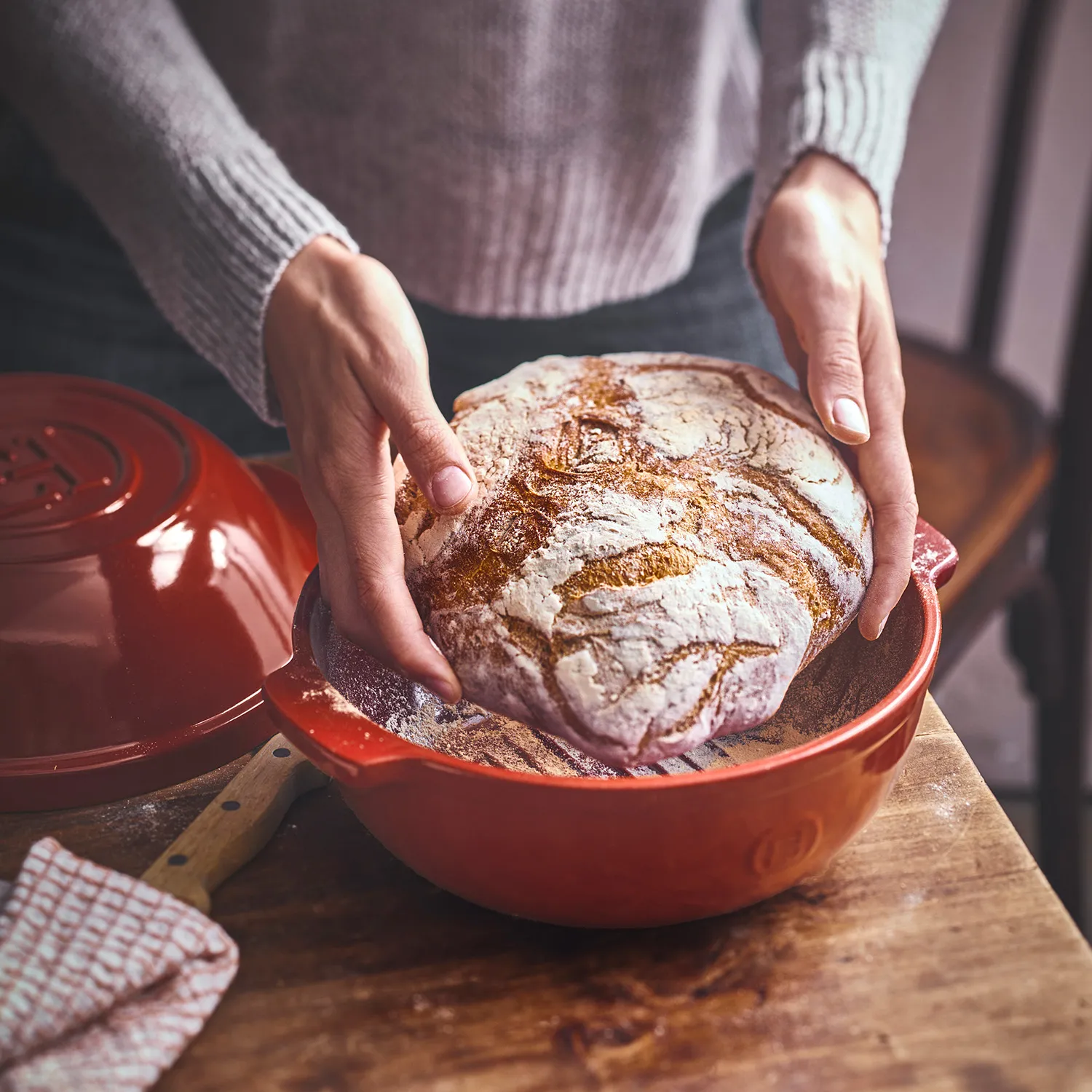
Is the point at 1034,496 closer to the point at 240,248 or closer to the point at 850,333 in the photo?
the point at 850,333

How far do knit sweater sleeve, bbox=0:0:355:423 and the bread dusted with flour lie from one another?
251mm

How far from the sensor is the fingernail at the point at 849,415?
0.73 meters

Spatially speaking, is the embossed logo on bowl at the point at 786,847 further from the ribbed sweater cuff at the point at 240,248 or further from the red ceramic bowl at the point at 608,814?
the ribbed sweater cuff at the point at 240,248

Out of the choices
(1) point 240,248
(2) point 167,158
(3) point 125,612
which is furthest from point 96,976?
(2) point 167,158

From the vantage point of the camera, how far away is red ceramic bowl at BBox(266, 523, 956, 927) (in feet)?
1.94

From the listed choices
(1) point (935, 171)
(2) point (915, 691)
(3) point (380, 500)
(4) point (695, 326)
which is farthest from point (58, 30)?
(1) point (935, 171)

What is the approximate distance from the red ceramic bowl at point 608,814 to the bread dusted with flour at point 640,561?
0.19ft

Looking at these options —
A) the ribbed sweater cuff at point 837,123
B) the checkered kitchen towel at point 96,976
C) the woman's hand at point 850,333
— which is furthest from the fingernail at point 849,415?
the checkered kitchen towel at point 96,976

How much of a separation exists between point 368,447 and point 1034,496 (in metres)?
→ 1.05

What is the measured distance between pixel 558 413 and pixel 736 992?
39cm

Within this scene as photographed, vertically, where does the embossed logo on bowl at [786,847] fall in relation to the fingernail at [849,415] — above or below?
below

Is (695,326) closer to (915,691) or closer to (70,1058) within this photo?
(915,691)

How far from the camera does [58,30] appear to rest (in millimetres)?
972

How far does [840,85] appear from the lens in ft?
3.27
